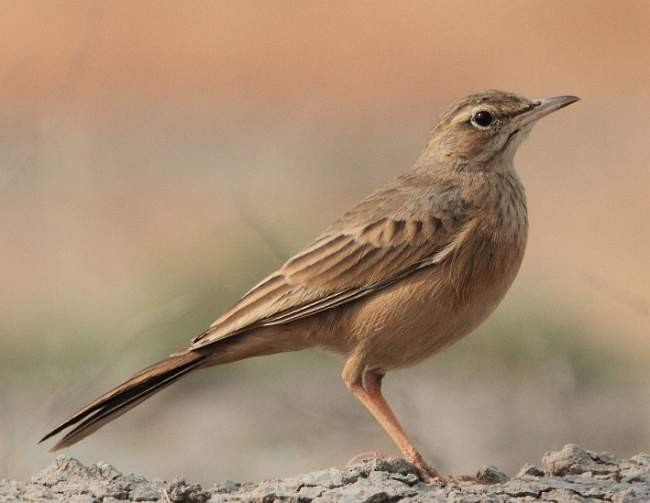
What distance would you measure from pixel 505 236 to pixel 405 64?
15.5 metres

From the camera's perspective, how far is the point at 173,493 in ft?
25.3

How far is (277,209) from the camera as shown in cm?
1623

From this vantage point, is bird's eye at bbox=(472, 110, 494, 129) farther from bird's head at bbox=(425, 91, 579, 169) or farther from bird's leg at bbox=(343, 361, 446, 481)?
bird's leg at bbox=(343, 361, 446, 481)

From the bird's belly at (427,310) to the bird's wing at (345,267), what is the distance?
0.30 ft

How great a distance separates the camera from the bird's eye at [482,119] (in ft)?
31.1

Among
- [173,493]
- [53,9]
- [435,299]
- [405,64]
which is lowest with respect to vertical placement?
[173,493]

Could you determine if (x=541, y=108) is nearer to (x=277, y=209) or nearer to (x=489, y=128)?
(x=489, y=128)

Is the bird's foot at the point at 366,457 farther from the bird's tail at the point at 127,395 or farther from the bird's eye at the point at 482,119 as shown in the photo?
the bird's eye at the point at 482,119

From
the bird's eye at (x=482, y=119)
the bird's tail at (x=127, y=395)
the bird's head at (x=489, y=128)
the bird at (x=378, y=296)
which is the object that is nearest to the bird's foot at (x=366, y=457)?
the bird at (x=378, y=296)

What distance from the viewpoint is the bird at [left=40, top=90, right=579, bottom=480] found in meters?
8.69

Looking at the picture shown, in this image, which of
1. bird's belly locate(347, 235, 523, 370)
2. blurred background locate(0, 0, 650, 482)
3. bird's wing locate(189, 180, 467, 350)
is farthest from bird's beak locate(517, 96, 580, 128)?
blurred background locate(0, 0, 650, 482)

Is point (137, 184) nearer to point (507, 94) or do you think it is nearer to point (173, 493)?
point (507, 94)

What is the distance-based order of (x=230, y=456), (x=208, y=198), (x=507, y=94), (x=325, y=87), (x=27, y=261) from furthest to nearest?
(x=325, y=87) < (x=208, y=198) < (x=27, y=261) < (x=230, y=456) < (x=507, y=94)

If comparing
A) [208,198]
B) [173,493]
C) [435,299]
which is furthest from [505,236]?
[208,198]
